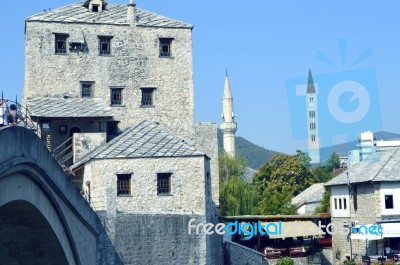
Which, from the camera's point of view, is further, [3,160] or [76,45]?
[76,45]

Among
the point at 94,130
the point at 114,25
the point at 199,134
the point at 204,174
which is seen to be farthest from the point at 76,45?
the point at 204,174

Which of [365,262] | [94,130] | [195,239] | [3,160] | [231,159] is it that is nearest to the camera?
[3,160]

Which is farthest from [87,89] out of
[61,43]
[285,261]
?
[285,261]

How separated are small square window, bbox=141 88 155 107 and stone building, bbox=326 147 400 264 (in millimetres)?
16027

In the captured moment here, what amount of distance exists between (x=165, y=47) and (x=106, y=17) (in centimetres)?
357

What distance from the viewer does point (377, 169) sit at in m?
49.7

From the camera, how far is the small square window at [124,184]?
3250cm

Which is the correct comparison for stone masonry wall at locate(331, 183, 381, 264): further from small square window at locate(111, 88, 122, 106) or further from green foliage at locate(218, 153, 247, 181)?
green foliage at locate(218, 153, 247, 181)

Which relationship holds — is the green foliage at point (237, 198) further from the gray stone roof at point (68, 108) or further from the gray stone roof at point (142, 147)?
the gray stone roof at point (142, 147)

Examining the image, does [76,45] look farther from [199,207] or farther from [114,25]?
[199,207]

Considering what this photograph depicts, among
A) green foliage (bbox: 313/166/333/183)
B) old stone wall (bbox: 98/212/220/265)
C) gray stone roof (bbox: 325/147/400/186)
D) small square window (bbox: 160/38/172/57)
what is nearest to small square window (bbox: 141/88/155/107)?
small square window (bbox: 160/38/172/57)

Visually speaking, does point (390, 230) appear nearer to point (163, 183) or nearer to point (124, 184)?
point (163, 183)

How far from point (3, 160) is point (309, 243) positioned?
38999 mm

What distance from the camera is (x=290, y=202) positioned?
68.1 meters
